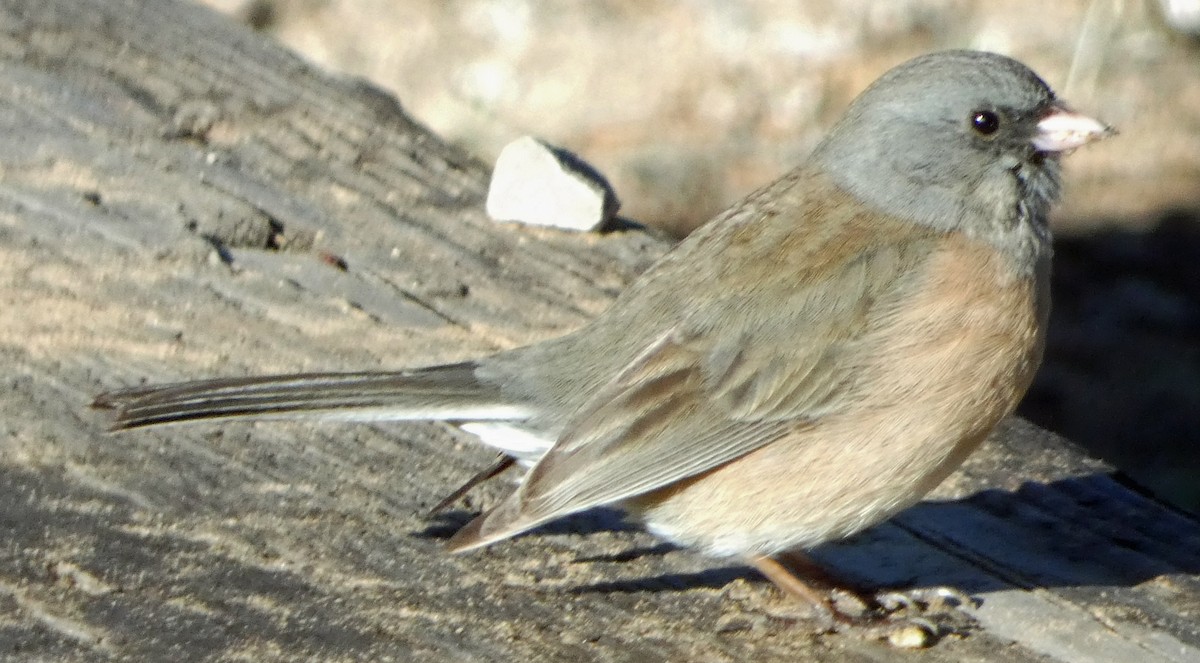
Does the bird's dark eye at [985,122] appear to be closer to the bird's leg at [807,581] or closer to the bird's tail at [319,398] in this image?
the bird's leg at [807,581]

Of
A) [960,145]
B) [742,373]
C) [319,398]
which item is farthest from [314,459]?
[960,145]

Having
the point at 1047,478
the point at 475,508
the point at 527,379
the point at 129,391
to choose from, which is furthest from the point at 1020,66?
the point at 129,391

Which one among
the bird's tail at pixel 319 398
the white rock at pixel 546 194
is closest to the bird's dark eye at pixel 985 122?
the white rock at pixel 546 194

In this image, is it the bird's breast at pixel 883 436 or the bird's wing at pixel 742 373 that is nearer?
the bird's breast at pixel 883 436

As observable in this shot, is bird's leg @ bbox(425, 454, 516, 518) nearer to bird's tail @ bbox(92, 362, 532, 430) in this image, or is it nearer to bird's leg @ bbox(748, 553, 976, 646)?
bird's tail @ bbox(92, 362, 532, 430)

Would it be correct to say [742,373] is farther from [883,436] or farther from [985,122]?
[985,122]

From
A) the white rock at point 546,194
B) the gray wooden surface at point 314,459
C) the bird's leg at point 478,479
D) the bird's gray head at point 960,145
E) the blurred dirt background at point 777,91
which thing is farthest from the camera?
the blurred dirt background at point 777,91

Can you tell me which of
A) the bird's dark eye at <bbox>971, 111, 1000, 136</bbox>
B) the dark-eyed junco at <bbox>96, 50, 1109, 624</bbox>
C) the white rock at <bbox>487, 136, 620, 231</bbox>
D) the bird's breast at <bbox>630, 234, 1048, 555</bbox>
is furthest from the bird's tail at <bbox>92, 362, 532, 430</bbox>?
the bird's dark eye at <bbox>971, 111, 1000, 136</bbox>
